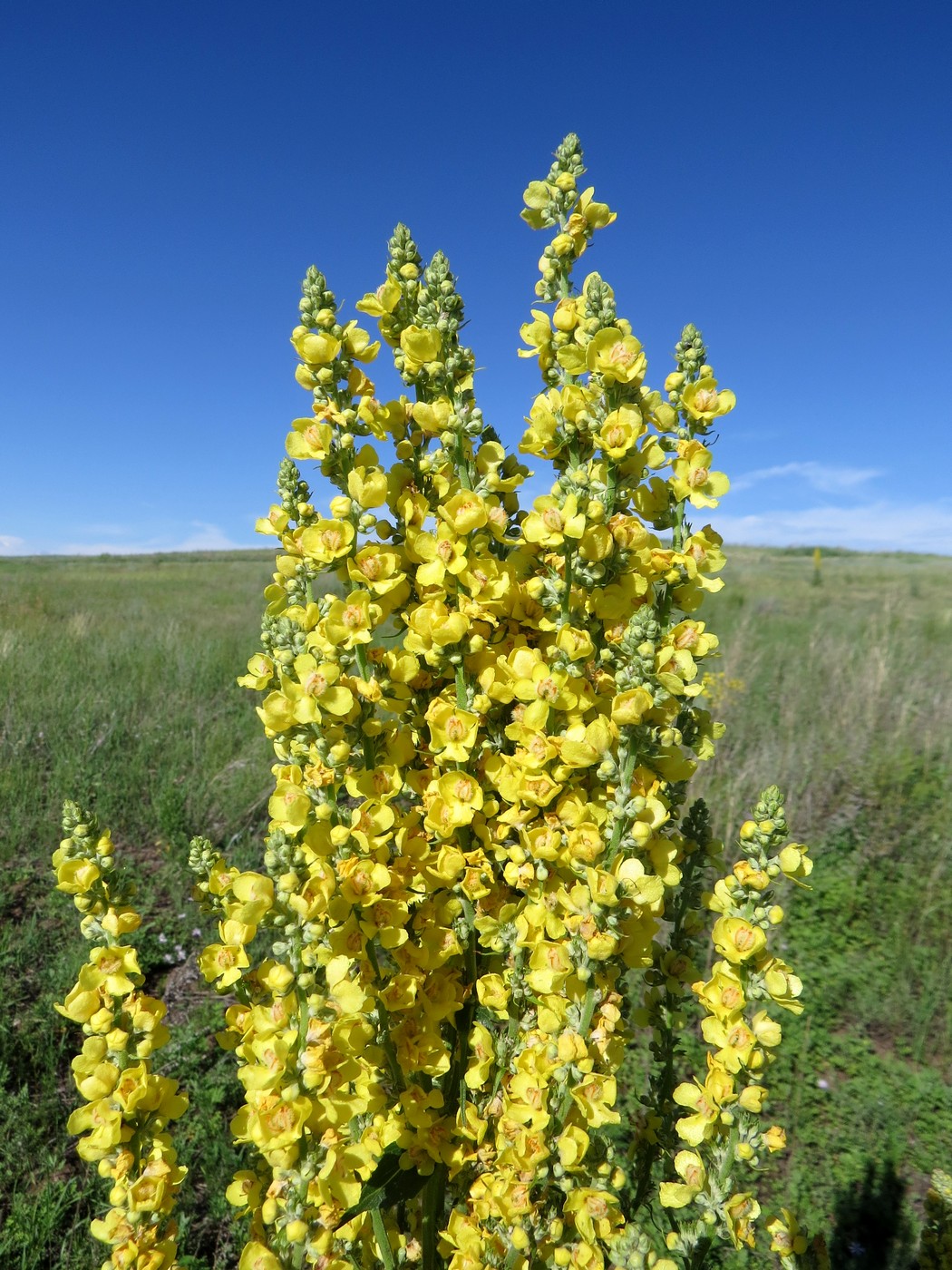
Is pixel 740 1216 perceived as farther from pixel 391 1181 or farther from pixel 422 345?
pixel 422 345

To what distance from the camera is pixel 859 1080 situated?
11.6 ft

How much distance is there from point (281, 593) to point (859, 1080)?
378cm

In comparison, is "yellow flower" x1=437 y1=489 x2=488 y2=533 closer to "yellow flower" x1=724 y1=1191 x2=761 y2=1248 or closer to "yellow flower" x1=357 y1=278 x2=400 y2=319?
"yellow flower" x1=357 y1=278 x2=400 y2=319

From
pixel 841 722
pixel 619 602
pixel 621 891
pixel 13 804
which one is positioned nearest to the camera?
pixel 621 891

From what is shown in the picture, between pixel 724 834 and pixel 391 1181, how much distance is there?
398cm

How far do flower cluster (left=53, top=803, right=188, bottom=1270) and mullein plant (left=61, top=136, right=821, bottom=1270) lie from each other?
3 cm

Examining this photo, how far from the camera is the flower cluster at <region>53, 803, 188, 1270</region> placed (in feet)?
4.22

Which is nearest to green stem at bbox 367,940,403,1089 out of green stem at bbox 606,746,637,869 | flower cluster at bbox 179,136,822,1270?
flower cluster at bbox 179,136,822,1270

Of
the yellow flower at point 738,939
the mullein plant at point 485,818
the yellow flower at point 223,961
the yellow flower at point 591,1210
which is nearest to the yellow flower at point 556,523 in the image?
the mullein plant at point 485,818

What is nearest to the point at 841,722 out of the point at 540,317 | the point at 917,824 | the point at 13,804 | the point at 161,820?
the point at 917,824

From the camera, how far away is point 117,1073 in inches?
51.0

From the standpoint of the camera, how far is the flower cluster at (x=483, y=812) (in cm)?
123

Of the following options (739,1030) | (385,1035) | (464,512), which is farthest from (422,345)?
(739,1030)

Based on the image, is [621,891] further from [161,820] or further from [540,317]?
[161,820]
